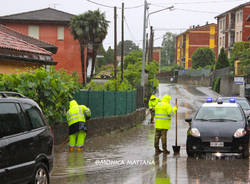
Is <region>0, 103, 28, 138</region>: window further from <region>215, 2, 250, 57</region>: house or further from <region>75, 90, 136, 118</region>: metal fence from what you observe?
<region>215, 2, 250, 57</region>: house

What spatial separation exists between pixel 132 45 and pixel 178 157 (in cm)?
15028

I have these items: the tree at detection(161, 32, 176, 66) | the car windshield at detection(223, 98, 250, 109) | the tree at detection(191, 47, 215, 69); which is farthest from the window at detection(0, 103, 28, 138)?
the tree at detection(161, 32, 176, 66)

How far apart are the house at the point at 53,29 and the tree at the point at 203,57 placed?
43682 millimetres

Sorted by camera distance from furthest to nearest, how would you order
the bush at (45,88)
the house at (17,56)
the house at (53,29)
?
1. the house at (53,29)
2. the house at (17,56)
3. the bush at (45,88)

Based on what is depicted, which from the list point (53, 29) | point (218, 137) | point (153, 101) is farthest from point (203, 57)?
point (218, 137)

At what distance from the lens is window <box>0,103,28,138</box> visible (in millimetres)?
7094

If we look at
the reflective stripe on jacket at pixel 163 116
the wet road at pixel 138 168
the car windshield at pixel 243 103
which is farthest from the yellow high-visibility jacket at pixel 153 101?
the reflective stripe on jacket at pixel 163 116

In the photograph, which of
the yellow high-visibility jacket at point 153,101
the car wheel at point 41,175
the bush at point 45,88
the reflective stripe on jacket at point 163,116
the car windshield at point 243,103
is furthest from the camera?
the yellow high-visibility jacket at point 153,101

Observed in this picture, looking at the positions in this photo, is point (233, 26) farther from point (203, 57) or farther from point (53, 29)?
point (53, 29)

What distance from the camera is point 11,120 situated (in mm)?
7352

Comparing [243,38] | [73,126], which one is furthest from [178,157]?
[243,38]

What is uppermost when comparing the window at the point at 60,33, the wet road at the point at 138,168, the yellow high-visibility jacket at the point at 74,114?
the window at the point at 60,33

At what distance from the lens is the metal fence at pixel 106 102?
18.8 m

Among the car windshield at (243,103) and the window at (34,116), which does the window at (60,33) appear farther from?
the window at (34,116)
